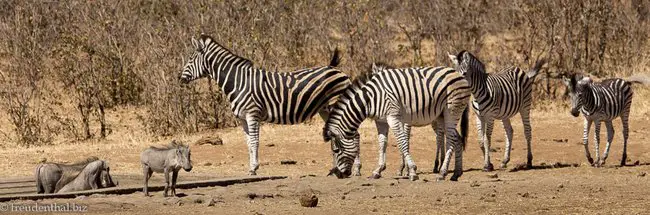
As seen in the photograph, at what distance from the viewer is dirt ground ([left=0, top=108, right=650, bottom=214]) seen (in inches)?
469

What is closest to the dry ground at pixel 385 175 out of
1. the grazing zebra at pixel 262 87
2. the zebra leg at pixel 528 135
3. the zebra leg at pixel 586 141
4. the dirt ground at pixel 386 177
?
the dirt ground at pixel 386 177

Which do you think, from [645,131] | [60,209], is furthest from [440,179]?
[645,131]

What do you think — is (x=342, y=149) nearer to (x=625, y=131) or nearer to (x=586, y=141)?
(x=586, y=141)

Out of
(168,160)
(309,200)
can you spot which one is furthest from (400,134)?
(168,160)

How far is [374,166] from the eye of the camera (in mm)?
16859

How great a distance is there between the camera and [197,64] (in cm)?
1616

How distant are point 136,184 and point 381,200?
9.17 feet

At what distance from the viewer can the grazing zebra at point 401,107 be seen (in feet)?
46.8

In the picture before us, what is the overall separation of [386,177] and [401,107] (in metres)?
0.78

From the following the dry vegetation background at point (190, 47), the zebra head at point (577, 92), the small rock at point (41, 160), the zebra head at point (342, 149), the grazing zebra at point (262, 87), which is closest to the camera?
the zebra head at point (342, 149)

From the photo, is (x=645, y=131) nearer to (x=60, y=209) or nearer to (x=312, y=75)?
(x=312, y=75)

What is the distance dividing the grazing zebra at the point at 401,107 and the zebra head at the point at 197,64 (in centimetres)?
236

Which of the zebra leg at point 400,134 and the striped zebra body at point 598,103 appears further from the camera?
the striped zebra body at point 598,103

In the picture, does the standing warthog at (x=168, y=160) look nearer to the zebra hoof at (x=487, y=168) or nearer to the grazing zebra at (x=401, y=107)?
the grazing zebra at (x=401, y=107)
